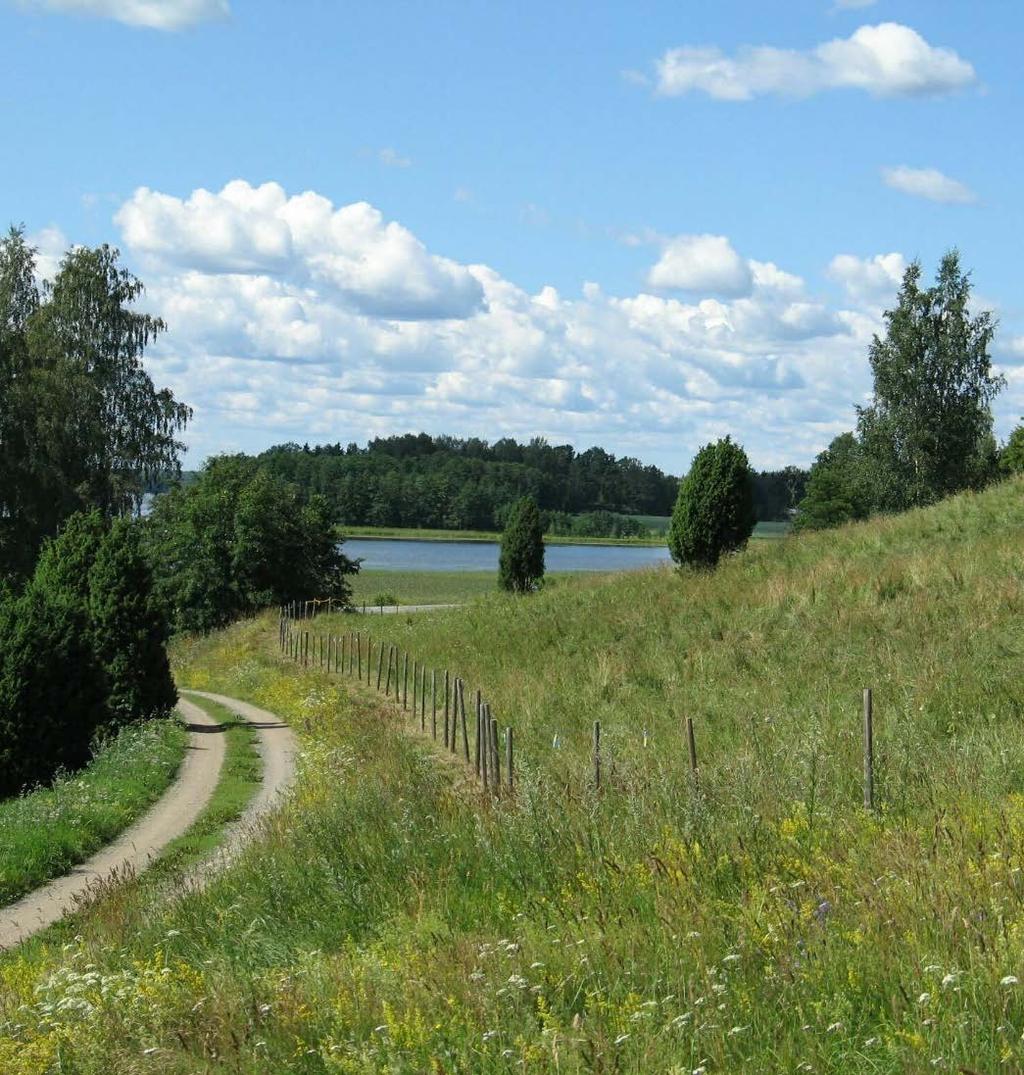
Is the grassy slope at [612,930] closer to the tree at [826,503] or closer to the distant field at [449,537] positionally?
the tree at [826,503]

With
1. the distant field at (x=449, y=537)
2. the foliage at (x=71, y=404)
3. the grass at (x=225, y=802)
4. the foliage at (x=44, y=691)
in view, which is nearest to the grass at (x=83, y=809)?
the foliage at (x=44, y=691)

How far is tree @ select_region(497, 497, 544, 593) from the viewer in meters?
55.8

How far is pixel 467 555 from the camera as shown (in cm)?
13188

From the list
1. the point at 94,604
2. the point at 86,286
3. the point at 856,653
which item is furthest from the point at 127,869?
the point at 86,286

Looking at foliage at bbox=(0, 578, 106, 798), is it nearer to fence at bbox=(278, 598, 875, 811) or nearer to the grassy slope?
fence at bbox=(278, 598, 875, 811)

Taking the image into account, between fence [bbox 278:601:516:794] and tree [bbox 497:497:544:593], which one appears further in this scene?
tree [bbox 497:497:544:593]

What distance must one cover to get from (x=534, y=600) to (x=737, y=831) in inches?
1252

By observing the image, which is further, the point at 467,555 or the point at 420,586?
the point at 467,555

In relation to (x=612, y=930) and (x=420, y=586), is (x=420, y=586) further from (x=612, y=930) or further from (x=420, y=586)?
(x=612, y=930)

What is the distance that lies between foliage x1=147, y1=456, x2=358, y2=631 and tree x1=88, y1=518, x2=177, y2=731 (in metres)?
26.5

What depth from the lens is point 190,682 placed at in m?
45.0

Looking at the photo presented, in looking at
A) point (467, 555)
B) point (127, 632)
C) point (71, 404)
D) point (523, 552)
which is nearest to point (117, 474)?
point (71, 404)

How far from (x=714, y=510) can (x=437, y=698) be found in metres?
12.9

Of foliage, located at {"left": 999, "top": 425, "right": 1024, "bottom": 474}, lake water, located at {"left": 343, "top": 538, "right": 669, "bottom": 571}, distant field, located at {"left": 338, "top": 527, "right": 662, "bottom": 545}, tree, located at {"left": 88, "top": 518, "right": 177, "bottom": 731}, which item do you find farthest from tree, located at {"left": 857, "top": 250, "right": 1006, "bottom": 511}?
distant field, located at {"left": 338, "top": 527, "right": 662, "bottom": 545}
